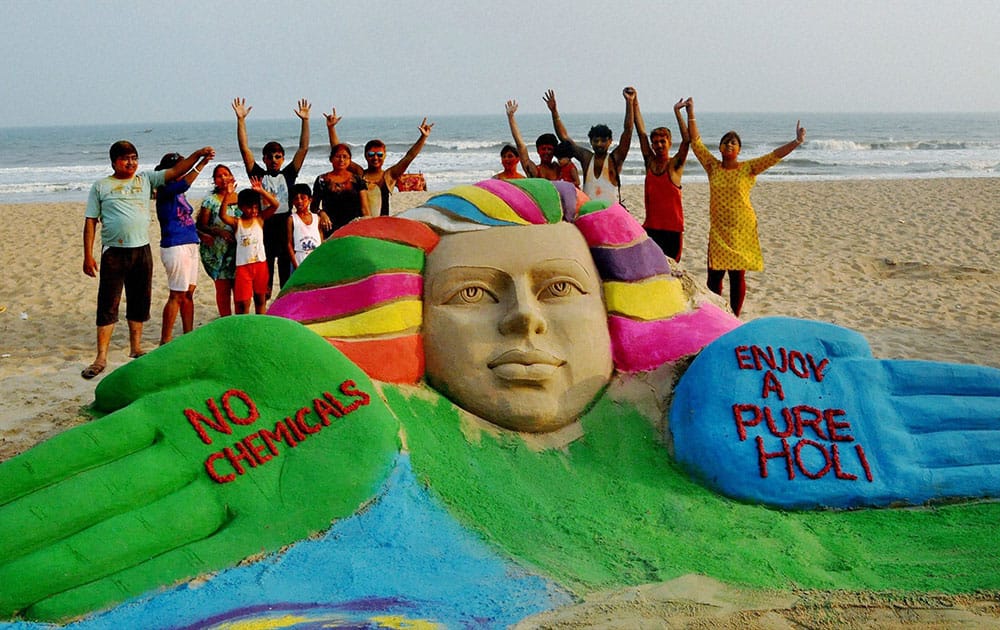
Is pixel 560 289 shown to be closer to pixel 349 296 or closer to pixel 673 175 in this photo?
pixel 349 296

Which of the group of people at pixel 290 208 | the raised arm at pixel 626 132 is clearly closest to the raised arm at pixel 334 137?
the group of people at pixel 290 208

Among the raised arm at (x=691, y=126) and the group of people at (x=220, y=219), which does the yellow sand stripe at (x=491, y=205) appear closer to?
the group of people at (x=220, y=219)

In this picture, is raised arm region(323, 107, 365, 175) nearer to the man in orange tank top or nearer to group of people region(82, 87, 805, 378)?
group of people region(82, 87, 805, 378)

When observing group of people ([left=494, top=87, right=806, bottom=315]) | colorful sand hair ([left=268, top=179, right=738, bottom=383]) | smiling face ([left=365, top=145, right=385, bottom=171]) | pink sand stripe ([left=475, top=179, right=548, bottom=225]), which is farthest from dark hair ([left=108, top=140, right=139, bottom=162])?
pink sand stripe ([left=475, top=179, right=548, bottom=225])

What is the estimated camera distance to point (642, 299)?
433 centimetres

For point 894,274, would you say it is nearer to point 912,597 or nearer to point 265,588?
point 912,597

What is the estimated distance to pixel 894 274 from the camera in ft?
34.9

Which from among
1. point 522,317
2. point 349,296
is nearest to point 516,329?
point 522,317

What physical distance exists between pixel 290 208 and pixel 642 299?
10.7ft

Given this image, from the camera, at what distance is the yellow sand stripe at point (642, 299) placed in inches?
169

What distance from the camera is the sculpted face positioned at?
13.0 ft

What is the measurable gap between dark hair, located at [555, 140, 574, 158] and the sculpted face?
218 centimetres

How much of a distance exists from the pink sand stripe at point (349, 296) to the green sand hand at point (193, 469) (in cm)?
41

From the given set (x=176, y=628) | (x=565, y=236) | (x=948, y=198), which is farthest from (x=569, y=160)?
(x=948, y=198)
